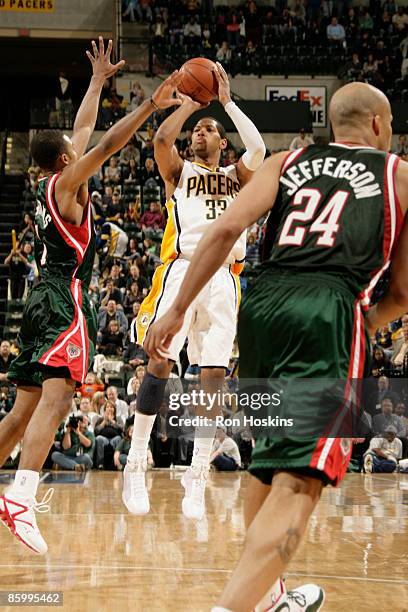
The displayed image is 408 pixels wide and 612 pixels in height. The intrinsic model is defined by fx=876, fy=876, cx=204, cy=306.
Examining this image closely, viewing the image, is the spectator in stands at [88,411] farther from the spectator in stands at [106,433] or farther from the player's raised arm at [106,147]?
the player's raised arm at [106,147]

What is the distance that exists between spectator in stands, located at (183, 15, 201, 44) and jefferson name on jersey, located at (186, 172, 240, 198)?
62.2 ft

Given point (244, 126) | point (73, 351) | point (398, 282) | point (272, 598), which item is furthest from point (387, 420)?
point (398, 282)

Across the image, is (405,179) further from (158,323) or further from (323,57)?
(323,57)

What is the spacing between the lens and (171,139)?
6.18 m

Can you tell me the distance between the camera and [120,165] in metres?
20.6

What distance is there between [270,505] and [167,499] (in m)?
5.94

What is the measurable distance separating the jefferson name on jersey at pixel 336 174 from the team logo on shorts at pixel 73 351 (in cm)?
239

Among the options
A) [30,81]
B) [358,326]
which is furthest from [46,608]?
[30,81]

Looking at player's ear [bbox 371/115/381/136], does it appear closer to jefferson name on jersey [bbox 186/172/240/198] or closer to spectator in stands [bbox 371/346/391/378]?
jefferson name on jersey [bbox 186/172/240/198]

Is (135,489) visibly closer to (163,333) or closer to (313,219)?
(163,333)

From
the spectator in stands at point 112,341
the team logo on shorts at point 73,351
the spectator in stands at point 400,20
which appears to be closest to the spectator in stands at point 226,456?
the spectator in stands at point 112,341

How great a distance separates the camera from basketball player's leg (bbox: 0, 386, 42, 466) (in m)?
5.38

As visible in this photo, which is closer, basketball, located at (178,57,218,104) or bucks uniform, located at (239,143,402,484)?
bucks uniform, located at (239,143,402,484)

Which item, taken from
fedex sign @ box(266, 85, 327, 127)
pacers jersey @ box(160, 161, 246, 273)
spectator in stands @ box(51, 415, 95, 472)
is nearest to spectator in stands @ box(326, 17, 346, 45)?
fedex sign @ box(266, 85, 327, 127)
